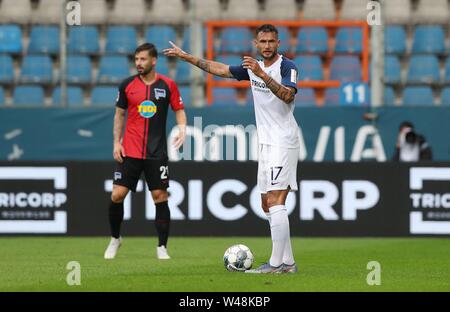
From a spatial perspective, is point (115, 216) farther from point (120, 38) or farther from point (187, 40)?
point (120, 38)

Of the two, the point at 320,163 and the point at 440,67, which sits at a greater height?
the point at 440,67

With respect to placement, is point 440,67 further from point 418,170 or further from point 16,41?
point 16,41

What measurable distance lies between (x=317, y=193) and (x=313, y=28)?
4779 mm

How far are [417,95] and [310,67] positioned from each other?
1911 millimetres

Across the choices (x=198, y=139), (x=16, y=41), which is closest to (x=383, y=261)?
(x=198, y=139)

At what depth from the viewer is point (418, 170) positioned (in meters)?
15.7

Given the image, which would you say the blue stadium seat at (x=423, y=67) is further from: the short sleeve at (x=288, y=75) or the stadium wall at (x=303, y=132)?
the short sleeve at (x=288, y=75)

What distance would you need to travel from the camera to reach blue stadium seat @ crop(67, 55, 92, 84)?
1991cm

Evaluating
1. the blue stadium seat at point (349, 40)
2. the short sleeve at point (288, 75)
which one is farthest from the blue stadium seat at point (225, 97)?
the short sleeve at point (288, 75)

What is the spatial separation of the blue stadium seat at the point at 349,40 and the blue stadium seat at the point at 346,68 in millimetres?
159

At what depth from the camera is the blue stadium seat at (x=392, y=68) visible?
19978mm

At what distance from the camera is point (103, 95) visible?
1939 cm

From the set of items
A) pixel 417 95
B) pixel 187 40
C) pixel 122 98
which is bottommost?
pixel 122 98

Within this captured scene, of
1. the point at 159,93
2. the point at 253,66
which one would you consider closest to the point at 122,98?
the point at 159,93
